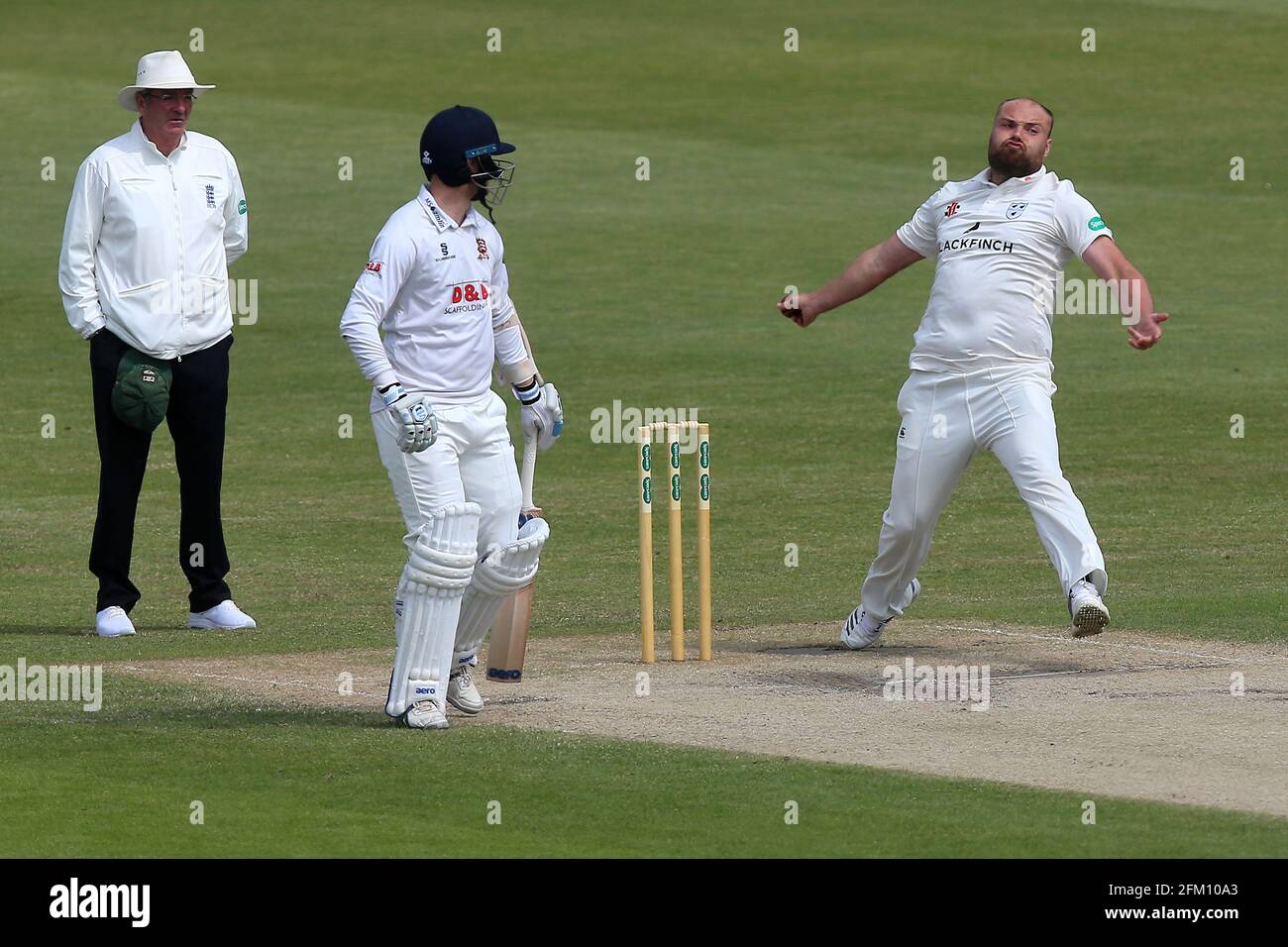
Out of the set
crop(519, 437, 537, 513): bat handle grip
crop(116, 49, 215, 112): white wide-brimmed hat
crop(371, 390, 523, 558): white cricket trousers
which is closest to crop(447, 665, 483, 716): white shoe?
crop(371, 390, 523, 558): white cricket trousers

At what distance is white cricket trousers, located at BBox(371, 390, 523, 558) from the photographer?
8469mm

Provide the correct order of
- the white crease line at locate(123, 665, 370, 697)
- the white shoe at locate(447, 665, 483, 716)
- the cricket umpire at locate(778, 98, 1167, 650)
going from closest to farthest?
the white shoe at locate(447, 665, 483, 716)
the white crease line at locate(123, 665, 370, 697)
the cricket umpire at locate(778, 98, 1167, 650)

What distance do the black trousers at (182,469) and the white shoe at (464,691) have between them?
267 cm

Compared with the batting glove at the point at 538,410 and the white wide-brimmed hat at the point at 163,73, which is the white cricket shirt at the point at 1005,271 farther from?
the white wide-brimmed hat at the point at 163,73

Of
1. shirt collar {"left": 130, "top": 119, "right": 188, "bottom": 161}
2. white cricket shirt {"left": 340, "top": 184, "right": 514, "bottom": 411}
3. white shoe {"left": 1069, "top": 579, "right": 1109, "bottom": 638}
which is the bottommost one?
white shoe {"left": 1069, "top": 579, "right": 1109, "bottom": 638}

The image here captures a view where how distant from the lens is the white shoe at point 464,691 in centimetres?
898

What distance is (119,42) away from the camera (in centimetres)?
4359

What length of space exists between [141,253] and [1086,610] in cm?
469

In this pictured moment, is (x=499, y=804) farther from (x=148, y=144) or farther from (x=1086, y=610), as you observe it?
(x=148, y=144)

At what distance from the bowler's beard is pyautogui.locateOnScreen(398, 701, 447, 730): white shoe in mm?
3446

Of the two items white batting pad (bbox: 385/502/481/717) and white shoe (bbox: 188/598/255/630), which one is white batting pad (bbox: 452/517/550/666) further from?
white shoe (bbox: 188/598/255/630)

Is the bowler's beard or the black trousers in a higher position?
the bowler's beard

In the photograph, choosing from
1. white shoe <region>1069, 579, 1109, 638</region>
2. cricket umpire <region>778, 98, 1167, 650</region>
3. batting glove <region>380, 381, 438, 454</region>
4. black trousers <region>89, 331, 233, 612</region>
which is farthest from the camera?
black trousers <region>89, 331, 233, 612</region>

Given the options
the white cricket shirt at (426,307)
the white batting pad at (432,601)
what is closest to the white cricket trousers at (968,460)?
the white cricket shirt at (426,307)
